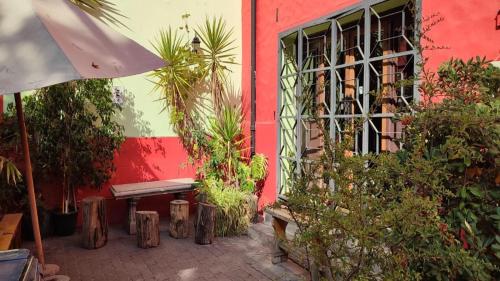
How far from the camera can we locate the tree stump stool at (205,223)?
198 inches

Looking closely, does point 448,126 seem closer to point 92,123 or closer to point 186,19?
point 92,123

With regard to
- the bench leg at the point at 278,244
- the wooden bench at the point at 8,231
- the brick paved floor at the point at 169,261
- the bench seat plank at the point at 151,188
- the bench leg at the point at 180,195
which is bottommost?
the brick paved floor at the point at 169,261

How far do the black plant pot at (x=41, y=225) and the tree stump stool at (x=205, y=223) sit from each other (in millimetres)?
2217

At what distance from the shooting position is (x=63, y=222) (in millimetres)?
5363

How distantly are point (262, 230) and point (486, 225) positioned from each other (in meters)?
3.72

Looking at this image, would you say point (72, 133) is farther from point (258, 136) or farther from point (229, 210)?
point (258, 136)

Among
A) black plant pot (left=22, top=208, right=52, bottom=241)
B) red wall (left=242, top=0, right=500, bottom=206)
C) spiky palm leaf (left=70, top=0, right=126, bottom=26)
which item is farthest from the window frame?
black plant pot (left=22, top=208, right=52, bottom=241)

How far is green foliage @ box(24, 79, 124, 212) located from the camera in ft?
16.8

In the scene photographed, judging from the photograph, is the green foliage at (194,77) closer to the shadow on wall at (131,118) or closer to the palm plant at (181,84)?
the palm plant at (181,84)

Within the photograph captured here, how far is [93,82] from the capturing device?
544cm

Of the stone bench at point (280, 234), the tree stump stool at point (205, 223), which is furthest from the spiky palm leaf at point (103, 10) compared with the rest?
the stone bench at point (280, 234)

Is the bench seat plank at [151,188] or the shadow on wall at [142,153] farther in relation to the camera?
the shadow on wall at [142,153]

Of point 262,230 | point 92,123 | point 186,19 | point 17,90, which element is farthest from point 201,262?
point 186,19

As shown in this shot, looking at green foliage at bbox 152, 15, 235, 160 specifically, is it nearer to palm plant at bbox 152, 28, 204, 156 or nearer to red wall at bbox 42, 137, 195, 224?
palm plant at bbox 152, 28, 204, 156
